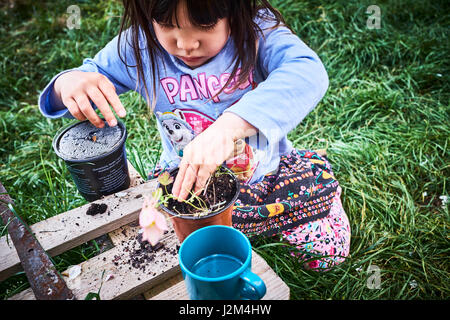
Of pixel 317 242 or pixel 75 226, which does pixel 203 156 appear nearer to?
pixel 75 226

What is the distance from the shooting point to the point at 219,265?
2.83 feet

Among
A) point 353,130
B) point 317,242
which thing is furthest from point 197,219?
point 353,130

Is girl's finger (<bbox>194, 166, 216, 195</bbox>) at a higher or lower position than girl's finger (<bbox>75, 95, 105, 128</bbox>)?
lower

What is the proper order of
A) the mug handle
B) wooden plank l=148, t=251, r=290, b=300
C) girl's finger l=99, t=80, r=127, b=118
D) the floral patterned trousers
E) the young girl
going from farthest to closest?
the floral patterned trousers, girl's finger l=99, t=80, r=127, b=118, the young girl, wooden plank l=148, t=251, r=290, b=300, the mug handle

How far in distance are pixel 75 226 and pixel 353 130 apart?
196 centimetres

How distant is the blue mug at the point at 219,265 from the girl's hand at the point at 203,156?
14cm

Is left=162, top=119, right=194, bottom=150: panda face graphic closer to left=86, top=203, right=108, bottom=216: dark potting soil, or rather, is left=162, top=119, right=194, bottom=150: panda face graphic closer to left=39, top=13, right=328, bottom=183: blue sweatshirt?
left=39, top=13, right=328, bottom=183: blue sweatshirt

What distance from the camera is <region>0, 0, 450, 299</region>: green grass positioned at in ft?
5.35

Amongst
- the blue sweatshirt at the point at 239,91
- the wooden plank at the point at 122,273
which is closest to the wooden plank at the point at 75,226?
the wooden plank at the point at 122,273

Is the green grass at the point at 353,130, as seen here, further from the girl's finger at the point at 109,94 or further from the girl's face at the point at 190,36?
the girl's face at the point at 190,36

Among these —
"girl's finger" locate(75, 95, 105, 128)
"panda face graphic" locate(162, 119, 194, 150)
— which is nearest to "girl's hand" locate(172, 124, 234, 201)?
"girl's finger" locate(75, 95, 105, 128)

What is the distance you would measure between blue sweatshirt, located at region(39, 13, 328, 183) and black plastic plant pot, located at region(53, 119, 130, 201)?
106 millimetres

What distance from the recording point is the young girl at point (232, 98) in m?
1.03
